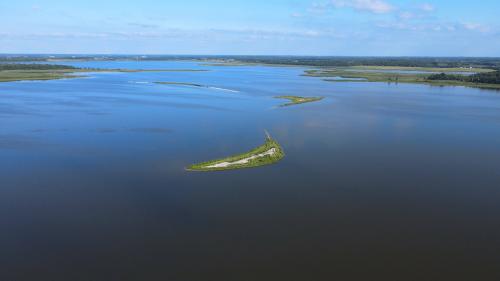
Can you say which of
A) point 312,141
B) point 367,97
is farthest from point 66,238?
point 367,97

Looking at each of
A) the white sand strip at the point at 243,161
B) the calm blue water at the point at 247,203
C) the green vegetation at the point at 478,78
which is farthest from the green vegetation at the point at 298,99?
the green vegetation at the point at 478,78

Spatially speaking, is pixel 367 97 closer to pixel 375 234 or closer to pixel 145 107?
pixel 145 107

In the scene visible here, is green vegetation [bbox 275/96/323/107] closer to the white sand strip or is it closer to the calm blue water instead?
the calm blue water

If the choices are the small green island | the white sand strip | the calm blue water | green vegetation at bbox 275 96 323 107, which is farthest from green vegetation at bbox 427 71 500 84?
the white sand strip

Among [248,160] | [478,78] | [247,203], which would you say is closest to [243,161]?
[248,160]

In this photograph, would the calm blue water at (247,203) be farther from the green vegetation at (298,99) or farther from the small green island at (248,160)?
the green vegetation at (298,99)
